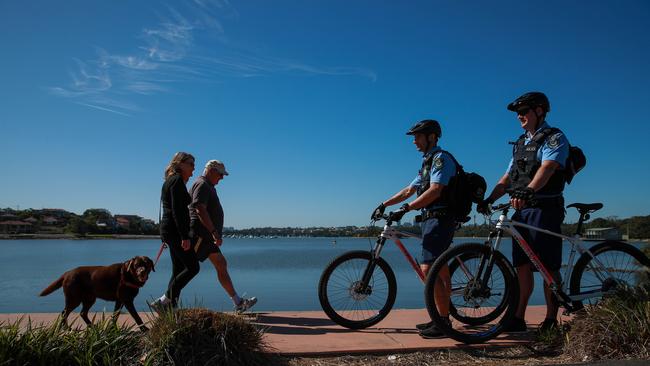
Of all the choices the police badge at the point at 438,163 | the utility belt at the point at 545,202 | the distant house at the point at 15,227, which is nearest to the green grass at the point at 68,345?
the police badge at the point at 438,163

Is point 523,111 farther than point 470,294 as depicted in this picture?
Yes

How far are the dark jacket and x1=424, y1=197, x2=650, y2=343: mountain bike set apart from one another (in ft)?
8.12

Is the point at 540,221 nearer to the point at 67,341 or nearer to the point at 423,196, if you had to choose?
the point at 423,196

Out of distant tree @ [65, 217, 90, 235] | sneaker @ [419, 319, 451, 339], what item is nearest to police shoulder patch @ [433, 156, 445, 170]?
sneaker @ [419, 319, 451, 339]

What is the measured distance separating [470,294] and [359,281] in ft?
3.43

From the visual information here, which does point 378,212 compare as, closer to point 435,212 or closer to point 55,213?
point 435,212

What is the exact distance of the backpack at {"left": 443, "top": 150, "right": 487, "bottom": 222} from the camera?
4375 mm

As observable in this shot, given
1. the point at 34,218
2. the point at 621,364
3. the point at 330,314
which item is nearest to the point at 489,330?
the point at 621,364

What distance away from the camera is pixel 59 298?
9.33 m

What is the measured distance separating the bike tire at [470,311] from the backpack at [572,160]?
1.03m

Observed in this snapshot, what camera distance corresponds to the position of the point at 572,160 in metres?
4.25

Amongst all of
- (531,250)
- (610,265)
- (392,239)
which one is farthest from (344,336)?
(610,265)

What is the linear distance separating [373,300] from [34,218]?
144385 millimetres

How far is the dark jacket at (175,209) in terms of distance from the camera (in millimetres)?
4754
